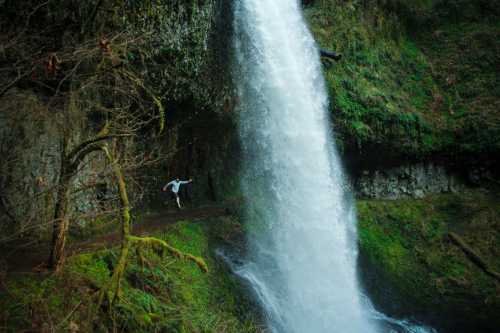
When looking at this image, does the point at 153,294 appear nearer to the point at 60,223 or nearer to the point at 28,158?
the point at 60,223

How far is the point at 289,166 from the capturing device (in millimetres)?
12664

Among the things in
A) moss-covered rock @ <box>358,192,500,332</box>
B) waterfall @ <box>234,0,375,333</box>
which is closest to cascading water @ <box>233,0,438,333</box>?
waterfall @ <box>234,0,375,333</box>

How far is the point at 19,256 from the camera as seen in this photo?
751cm

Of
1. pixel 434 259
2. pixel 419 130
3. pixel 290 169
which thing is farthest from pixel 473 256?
pixel 290 169

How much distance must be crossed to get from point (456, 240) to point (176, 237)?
9.91 metres

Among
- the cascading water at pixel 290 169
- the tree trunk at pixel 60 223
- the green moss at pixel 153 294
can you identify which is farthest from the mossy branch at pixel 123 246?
the cascading water at pixel 290 169

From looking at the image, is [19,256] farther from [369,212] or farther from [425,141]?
[425,141]

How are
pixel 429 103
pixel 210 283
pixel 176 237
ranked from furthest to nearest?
1. pixel 429 103
2. pixel 176 237
3. pixel 210 283

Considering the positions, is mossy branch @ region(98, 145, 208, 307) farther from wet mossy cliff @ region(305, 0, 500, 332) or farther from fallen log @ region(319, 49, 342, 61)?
fallen log @ region(319, 49, 342, 61)

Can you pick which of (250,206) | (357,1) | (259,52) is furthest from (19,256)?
(357,1)

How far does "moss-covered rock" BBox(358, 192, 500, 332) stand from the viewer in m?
11.4

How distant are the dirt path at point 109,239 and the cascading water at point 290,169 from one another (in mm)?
1545

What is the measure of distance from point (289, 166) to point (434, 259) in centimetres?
597

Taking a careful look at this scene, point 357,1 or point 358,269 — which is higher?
point 357,1
